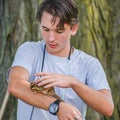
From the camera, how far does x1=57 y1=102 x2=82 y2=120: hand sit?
2.64m

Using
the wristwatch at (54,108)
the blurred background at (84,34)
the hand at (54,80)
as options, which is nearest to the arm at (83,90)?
the hand at (54,80)

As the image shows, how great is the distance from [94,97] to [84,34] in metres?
1.94

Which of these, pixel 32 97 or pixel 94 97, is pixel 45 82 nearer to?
pixel 32 97

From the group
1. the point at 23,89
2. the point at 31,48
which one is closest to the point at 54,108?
the point at 23,89

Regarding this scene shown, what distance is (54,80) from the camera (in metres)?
2.71

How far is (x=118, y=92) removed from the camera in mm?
4941

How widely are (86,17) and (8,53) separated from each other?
824 millimetres

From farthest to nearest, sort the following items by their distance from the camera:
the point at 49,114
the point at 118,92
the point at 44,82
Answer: the point at 118,92 < the point at 49,114 < the point at 44,82

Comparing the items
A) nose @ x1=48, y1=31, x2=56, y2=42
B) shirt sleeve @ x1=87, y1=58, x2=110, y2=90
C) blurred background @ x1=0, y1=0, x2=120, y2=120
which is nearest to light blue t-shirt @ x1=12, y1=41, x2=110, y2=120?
shirt sleeve @ x1=87, y1=58, x2=110, y2=90

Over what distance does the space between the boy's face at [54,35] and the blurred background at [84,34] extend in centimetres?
151

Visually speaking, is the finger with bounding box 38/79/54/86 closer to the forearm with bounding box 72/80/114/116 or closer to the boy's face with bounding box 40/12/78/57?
the forearm with bounding box 72/80/114/116

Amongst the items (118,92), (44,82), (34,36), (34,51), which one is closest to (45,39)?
(34,51)

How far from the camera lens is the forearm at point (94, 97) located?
2.81m

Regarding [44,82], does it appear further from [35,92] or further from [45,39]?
[45,39]
